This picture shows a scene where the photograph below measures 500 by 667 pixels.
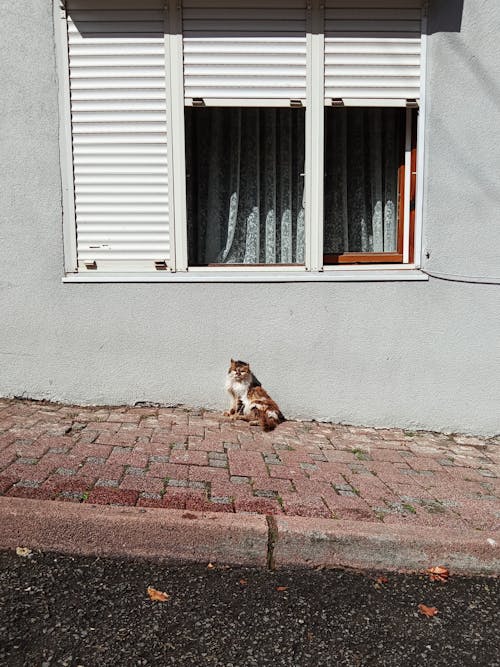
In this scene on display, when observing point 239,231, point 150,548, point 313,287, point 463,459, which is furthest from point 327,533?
point 239,231

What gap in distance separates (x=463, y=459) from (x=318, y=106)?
3.14m

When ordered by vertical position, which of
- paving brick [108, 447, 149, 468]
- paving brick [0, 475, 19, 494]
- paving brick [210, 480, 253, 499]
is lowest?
paving brick [210, 480, 253, 499]

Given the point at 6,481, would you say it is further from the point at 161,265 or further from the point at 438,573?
the point at 438,573

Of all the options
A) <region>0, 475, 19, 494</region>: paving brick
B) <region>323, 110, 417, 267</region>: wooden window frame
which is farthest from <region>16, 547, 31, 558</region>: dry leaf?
<region>323, 110, 417, 267</region>: wooden window frame

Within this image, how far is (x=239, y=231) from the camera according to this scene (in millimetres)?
5844

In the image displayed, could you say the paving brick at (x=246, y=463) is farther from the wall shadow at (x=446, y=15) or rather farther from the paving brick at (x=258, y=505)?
the wall shadow at (x=446, y=15)

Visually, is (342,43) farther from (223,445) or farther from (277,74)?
(223,445)

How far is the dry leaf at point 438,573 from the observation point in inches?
137

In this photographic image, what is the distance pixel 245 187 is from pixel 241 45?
1184mm

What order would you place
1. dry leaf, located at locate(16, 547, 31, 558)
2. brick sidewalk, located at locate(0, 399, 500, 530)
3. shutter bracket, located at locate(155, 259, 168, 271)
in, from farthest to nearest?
shutter bracket, located at locate(155, 259, 168, 271) → brick sidewalk, located at locate(0, 399, 500, 530) → dry leaf, located at locate(16, 547, 31, 558)

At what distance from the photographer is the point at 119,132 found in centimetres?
539

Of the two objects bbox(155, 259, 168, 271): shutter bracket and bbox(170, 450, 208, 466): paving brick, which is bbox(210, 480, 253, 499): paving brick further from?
bbox(155, 259, 168, 271): shutter bracket

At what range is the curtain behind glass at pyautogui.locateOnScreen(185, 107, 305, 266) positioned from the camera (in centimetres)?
567

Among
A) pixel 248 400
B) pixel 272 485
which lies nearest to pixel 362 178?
pixel 248 400
